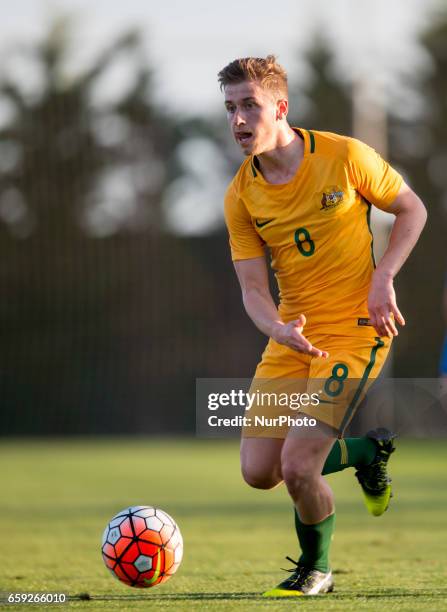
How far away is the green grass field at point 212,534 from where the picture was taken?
5227mm

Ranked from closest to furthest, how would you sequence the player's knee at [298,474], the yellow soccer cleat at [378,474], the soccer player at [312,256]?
the player's knee at [298,474] → the soccer player at [312,256] → the yellow soccer cleat at [378,474]

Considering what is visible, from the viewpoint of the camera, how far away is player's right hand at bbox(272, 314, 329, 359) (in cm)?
493

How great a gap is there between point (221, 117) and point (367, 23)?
10338mm

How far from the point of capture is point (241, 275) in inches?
219

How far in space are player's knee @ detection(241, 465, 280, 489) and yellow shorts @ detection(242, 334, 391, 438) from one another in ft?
0.56

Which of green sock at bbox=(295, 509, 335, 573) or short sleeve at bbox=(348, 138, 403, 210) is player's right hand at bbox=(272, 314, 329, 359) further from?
green sock at bbox=(295, 509, 335, 573)

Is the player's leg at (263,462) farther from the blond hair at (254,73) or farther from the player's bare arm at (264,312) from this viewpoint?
the blond hair at (254,73)

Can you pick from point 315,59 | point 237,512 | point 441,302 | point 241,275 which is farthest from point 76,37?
point 241,275

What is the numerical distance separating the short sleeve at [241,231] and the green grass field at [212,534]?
60.2 inches

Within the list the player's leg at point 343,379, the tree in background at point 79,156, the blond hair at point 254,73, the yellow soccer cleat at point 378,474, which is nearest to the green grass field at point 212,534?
the yellow soccer cleat at point 378,474

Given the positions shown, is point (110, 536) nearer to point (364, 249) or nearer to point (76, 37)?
point (364, 249)

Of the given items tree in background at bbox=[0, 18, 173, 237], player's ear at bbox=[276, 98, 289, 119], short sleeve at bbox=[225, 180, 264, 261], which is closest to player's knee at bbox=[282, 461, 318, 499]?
short sleeve at bbox=[225, 180, 264, 261]

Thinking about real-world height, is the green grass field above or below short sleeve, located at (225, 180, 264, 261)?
below

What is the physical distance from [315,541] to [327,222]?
55.7 inches
